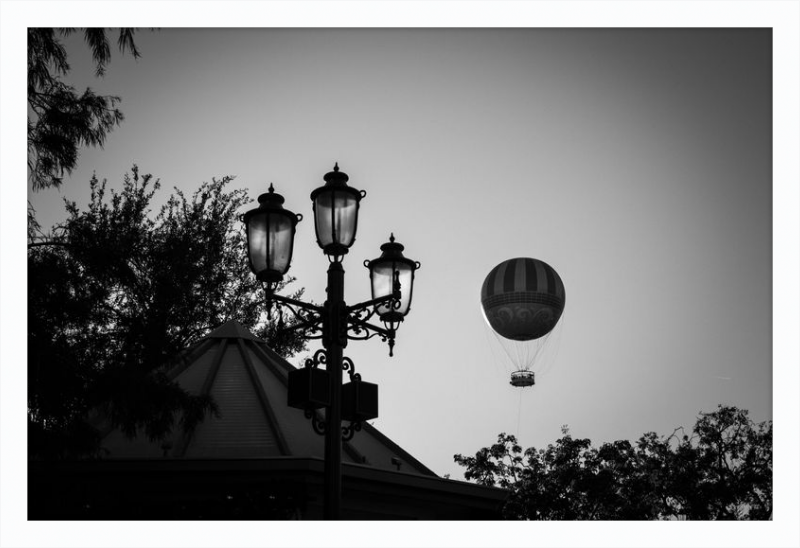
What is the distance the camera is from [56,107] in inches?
459

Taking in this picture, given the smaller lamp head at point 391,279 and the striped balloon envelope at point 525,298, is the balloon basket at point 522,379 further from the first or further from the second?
the smaller lamp head at point 391,279

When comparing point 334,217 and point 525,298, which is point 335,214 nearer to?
point 334,217

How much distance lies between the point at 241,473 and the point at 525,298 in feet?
73.8

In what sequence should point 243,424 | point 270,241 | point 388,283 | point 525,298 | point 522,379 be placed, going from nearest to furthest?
point 270,241
point 388,283
point 243,424
point 525,298
point 522,379

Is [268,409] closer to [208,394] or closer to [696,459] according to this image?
[208,394]

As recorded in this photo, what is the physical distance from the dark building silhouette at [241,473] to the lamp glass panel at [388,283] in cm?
227

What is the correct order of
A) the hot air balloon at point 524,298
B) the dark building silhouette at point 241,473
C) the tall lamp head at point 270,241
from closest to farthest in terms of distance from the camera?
the tall lamp head at point 270,241
the dark building silhouette at point 241,473
the hot air balloon at point 524,298

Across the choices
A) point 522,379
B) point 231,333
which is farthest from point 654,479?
point 231,333

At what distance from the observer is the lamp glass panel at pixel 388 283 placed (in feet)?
31.0

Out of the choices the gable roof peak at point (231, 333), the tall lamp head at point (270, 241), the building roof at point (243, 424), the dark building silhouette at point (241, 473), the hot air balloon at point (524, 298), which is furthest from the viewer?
the hot air balloon at point (524, 298)

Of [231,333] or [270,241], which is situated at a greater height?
[270,241]

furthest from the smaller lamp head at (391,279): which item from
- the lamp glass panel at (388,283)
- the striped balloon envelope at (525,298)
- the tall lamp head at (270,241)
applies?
the striped balloon envelope at (525,298)

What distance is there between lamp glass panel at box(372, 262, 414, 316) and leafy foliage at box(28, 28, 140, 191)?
15.3 ft
